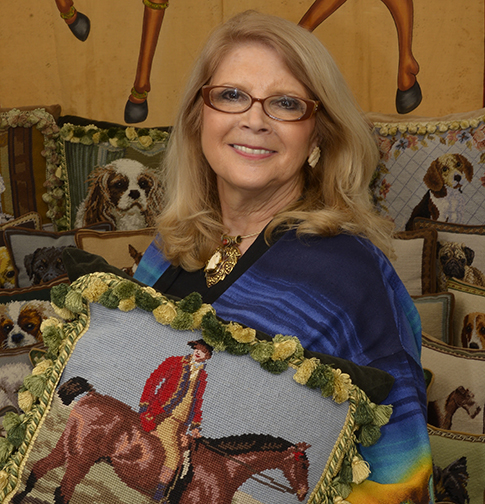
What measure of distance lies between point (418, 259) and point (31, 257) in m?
1.47

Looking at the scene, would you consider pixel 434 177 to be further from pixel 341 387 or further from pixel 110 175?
pixel 341 387

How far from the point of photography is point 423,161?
89.7 inches

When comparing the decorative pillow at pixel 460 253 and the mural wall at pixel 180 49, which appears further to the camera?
the mural wall at pixel 180 49

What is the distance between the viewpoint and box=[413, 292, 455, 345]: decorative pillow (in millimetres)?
1891

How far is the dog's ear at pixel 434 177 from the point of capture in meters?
2.23

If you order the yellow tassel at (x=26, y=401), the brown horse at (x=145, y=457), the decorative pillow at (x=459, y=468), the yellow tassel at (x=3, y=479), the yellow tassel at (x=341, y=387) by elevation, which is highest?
the yellow tassel at (x=341, y=387)

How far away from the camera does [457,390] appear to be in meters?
1.57

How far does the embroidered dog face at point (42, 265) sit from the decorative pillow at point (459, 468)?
1.42 m

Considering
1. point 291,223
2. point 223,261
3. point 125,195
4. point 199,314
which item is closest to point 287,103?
point 291,223

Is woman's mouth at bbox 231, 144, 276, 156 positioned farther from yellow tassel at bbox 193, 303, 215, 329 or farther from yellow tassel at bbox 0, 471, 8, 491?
yellow tassel at bbox 0, 471, 8, 491

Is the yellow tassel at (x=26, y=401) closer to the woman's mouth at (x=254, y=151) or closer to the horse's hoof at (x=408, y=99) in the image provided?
the woman's mouth at (x=254, y=151)

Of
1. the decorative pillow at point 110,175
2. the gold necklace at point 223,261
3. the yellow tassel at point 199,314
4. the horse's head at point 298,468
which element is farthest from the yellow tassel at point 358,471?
the decorative pillow at point 110,175

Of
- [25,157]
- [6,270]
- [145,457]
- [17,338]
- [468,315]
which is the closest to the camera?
[145,457]

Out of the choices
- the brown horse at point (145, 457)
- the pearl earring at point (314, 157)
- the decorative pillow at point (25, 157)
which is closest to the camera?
the brown horse at point (145, 457)
